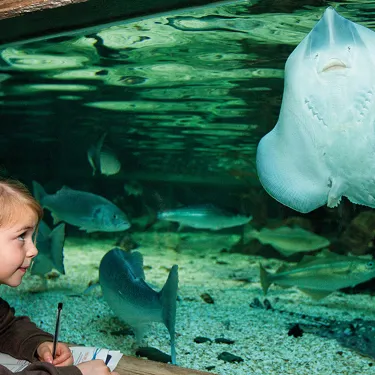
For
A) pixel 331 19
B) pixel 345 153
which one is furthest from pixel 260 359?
pixel 331 19

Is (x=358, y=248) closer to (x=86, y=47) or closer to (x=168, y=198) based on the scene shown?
(x=168, y=198)

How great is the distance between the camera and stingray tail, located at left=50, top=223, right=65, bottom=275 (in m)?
6.29

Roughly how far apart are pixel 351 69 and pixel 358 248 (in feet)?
20.1

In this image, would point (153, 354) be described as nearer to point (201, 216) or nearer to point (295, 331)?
point (295, 331)

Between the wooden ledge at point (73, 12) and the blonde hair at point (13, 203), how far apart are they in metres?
1.42

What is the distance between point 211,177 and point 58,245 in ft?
22.1

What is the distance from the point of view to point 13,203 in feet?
9.25

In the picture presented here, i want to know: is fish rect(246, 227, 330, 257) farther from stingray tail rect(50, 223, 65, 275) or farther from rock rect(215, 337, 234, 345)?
stingray tail rect(50, 223, 65, 275)

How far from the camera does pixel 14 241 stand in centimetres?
272

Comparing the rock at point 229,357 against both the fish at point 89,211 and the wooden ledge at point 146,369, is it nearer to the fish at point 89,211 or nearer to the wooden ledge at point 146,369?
the wooden ledge at point 146,369

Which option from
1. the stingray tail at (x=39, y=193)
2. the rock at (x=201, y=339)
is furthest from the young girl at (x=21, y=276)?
the stingray tail at (x=39, y=193)

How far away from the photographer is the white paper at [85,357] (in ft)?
10.1

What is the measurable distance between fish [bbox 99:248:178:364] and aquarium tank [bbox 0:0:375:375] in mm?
18

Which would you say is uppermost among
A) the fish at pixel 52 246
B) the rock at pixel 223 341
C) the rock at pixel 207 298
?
the fish at pixel 52 246
